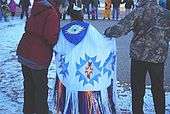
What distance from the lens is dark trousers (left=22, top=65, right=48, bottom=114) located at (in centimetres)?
681

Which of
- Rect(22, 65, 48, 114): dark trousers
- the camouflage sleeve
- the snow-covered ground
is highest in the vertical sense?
the camouflage sleeve

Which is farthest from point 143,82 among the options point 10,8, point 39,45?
point 10,8

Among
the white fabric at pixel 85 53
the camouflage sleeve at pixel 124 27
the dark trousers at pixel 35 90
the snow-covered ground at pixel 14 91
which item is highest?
the camouflage sleeve at pixel 124 27

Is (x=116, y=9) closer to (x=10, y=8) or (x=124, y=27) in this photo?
(x=10, y=8)

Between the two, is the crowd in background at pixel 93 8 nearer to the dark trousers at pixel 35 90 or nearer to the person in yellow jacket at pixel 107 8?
the person in yellow jacket at pixel 107 8

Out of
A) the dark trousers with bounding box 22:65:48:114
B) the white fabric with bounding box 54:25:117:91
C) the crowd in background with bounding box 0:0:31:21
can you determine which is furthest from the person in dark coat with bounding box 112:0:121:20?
the white fabric with bounding box 54:25:117:91

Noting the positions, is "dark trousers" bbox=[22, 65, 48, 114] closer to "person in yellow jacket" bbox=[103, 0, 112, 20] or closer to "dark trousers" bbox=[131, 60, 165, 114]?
"dark trousers" bbox=[131, 60, 165, 114]

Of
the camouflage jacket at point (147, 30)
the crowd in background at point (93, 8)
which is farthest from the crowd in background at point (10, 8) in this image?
the camouflage jacket at point (147, 30)

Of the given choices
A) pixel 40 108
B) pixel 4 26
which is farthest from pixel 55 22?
pixel 4 26

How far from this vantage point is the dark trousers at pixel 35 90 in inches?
268

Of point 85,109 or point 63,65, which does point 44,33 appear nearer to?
point 63,65

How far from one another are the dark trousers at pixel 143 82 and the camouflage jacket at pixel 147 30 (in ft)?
0.33

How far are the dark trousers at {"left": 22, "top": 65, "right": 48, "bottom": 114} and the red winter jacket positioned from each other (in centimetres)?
12

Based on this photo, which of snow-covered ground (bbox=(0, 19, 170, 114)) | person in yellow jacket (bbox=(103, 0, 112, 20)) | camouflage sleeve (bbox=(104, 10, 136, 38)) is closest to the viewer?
camouflage sleeve (bbox=(104, 10, 136, 38))
